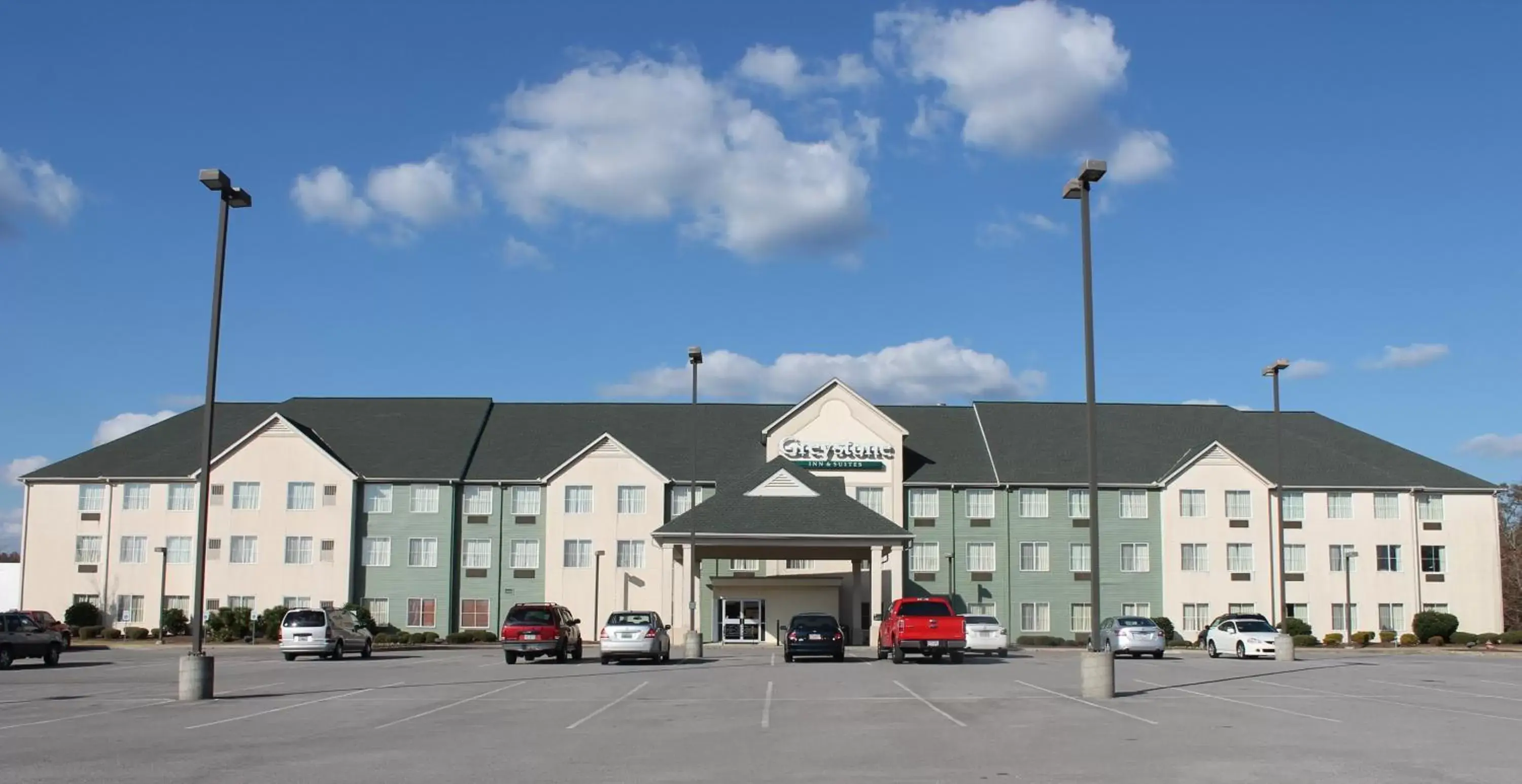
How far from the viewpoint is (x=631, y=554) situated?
2395 inches

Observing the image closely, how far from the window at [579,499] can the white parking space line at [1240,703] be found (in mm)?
36214

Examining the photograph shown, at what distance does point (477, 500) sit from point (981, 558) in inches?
954

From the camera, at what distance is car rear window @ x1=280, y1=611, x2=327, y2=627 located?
40344 millimetres

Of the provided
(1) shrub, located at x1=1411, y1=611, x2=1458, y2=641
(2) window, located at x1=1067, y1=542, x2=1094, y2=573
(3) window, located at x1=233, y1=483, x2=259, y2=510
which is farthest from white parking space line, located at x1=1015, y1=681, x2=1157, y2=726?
(3) window, located at x1=233, y1=483, x2=259, y2=510

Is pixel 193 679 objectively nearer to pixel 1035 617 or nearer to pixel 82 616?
pixel 82 616

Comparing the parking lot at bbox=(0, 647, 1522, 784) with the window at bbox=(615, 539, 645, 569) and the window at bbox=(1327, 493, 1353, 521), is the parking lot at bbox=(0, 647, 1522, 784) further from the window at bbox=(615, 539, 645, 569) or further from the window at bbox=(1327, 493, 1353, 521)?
the window at bbox=(1327, 493, 1353, 521)

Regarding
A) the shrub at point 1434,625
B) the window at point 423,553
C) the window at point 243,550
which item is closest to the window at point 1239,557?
the shrub at point 1434,625

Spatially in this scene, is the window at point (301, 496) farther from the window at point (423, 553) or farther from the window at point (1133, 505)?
the window at point (1133, 505)

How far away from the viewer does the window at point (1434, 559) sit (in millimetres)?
61562

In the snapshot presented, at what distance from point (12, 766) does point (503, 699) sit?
10639mm

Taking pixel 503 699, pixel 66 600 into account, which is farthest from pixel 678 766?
pixel 66 600

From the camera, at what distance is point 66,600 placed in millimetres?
61094

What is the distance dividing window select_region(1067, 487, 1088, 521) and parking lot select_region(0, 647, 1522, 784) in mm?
28938

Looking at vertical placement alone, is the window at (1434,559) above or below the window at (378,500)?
below
